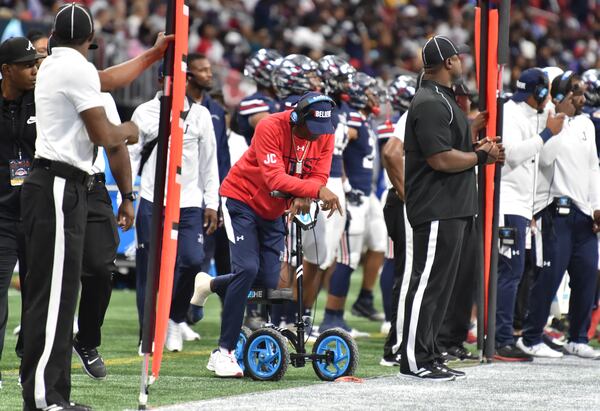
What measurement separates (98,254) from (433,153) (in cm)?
223

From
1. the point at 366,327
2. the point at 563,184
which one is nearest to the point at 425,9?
the point at 366,327

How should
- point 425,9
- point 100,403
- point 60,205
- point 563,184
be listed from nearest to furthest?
1. point 60,205
2. point 100,403
3. point 563,184
4. point 425,9

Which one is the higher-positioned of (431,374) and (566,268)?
(566,268)

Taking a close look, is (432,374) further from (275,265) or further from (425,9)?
(425,9)

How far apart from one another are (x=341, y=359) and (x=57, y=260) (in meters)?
2.54

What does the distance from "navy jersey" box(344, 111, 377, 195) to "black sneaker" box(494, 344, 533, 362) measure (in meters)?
2.71

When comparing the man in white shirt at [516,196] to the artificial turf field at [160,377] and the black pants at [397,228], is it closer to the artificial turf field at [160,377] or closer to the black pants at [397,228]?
the black pants at [397,228]

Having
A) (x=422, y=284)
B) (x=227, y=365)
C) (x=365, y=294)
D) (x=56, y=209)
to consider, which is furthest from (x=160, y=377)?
(x=365, y=294)

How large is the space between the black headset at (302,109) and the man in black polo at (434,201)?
63cm

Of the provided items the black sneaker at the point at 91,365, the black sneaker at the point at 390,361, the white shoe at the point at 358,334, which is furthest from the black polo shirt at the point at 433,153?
the white shoe at the point at 358,334

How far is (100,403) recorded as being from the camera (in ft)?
23.7

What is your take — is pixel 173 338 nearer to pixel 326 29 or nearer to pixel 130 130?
pixel 130 130

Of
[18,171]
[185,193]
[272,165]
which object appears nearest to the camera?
[18,171]

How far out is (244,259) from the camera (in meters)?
8.48
